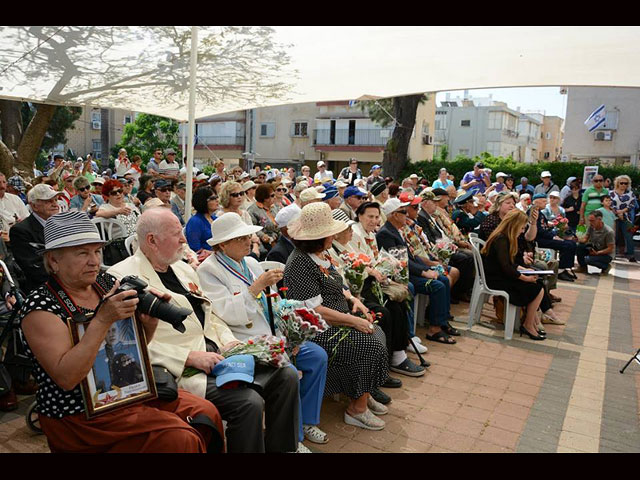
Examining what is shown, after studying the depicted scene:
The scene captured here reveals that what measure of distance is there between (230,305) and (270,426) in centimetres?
84

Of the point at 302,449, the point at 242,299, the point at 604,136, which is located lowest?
the point at 302,449

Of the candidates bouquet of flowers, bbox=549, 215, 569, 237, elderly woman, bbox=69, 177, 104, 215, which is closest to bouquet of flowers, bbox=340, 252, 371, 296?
elderly woman, bbox=69, 177, 104, 215

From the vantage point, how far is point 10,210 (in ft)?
22.9

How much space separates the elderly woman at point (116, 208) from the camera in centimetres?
580

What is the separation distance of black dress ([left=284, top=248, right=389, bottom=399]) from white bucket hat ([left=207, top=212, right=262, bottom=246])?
0.53m

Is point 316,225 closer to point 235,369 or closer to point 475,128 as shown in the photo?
point 235,369

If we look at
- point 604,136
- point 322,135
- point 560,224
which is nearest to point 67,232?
point 560,224

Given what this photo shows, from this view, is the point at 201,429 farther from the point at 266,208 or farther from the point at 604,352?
the point at 604,352

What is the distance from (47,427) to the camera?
234 cm

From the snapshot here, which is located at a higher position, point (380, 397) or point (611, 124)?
point (611, 124)

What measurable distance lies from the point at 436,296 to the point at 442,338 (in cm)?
51

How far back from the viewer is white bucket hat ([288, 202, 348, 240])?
3.89 meters

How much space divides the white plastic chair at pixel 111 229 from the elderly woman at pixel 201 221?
0.88 m
